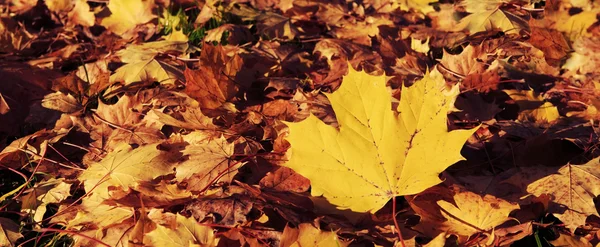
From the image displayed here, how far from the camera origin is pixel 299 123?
5.19ft

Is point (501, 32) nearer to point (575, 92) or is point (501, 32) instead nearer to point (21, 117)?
point (575, 92)

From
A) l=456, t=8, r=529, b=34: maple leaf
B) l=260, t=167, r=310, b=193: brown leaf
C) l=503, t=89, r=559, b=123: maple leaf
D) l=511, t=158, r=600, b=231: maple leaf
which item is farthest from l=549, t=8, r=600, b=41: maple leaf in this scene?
l=260, t=167, r=310, b=193: brown leaf

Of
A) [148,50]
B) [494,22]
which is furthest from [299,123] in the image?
[494,22]

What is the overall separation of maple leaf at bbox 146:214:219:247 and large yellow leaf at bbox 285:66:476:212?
257 mm

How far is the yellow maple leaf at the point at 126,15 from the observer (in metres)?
2.92

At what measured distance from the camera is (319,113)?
2.01 metres

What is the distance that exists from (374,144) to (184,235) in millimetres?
480

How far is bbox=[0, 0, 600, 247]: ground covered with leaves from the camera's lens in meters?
1.57

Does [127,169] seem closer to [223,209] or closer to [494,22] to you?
[223,209]

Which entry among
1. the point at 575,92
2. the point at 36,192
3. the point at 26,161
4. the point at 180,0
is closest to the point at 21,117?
the point at 26,161

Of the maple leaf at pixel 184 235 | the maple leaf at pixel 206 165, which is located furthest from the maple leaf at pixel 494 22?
the maple leaf at pixel 184 235

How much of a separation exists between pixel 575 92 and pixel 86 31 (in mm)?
2021

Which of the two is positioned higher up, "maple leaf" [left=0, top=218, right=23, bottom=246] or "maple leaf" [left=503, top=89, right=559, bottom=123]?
"maple leaf" [left=503, top=89, right=559, bottom=123]

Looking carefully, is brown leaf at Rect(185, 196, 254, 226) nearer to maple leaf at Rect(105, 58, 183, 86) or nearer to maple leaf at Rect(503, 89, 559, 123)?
maple leaf at Rect(105, 58, 183, 86)
